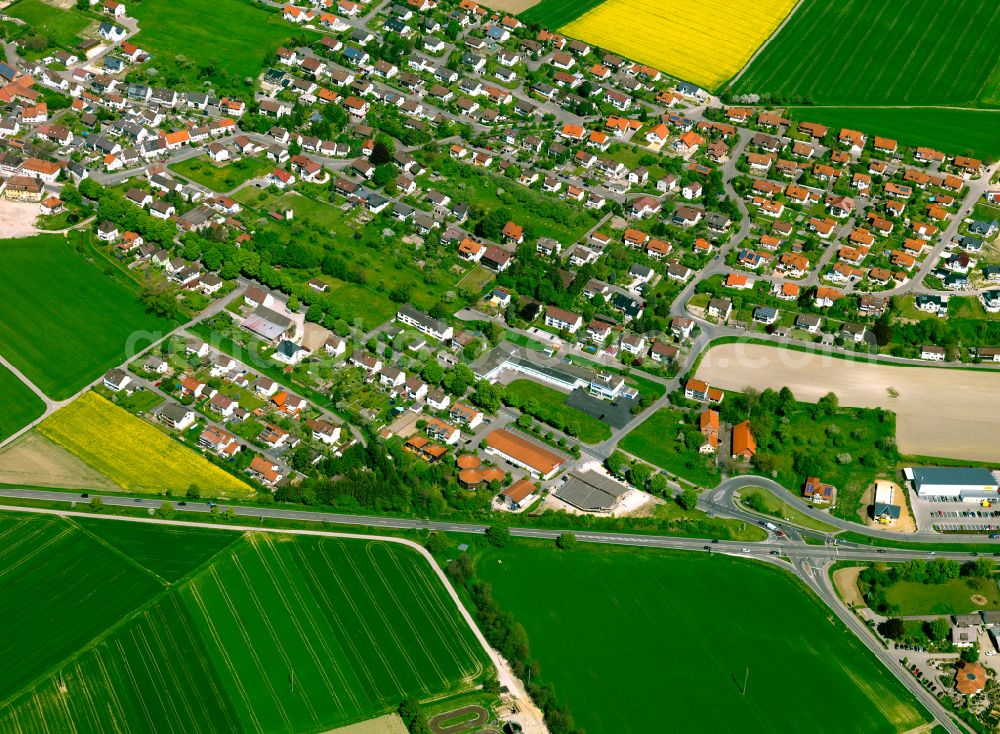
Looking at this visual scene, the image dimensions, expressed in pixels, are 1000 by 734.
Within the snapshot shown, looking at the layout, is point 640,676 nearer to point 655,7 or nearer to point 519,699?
point 519,699

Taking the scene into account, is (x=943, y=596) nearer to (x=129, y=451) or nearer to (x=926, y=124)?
(x=129, y=451)

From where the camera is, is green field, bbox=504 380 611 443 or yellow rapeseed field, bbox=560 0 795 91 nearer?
green field, bbox=504 380 611 443

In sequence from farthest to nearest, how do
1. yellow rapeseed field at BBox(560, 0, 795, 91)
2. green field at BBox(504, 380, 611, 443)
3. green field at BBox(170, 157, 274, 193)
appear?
yellow rapeseed field at BBox(560, 0, 795, 91) → green field at BBox(170, 157, 274, 193) → green field at BBox(504, 380, 611, 443)

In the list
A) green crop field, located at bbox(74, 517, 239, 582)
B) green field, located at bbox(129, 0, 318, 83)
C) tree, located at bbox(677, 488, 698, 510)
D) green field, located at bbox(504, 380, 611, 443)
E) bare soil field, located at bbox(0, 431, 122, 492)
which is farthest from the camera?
green field, located at bbox(129, 0, 318, 83)

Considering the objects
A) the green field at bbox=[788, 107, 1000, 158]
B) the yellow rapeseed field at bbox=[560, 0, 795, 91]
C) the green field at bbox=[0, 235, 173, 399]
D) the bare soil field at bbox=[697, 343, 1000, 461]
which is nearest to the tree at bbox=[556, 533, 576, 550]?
the bare soil field at bbox=[697, 343, 1000, 461]

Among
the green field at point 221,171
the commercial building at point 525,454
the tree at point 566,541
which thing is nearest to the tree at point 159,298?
the green field at point 221,171

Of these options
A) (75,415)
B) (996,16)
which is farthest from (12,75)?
(996,16)

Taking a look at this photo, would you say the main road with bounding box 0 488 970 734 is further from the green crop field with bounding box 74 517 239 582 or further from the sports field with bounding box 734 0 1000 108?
the sports field with bounding box 734 0 1000 108
